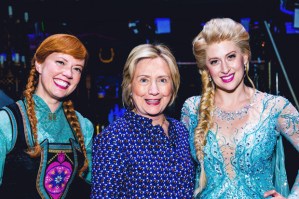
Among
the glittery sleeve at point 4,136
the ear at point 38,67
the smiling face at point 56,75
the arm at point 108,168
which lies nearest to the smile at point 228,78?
the arm at point 108,168

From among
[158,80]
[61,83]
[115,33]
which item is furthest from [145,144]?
[115,33]

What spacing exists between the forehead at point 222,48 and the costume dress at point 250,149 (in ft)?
1.19

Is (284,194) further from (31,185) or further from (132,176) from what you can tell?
(31,185)

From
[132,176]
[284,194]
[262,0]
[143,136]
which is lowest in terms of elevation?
[284,194]

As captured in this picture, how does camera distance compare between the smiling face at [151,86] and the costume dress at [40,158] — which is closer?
the costume dress at [40,158]

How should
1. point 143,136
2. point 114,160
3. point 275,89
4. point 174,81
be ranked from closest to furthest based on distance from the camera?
point 114,160, point 143,136, point 174,81, point 275,89

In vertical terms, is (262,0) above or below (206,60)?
above

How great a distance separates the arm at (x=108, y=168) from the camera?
1.72 meters

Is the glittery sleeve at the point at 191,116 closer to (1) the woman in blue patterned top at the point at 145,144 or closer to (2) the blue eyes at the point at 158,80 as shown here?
(1) the woman in blue patterned top at the point at 145,144

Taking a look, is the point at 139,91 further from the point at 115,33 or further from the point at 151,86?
the point at 115,33

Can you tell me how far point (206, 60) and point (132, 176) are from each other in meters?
0.90

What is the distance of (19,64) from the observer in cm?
525

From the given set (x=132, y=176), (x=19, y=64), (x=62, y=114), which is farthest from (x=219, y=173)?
(x=19, y=64)

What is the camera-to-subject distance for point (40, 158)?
1895 millimetres
